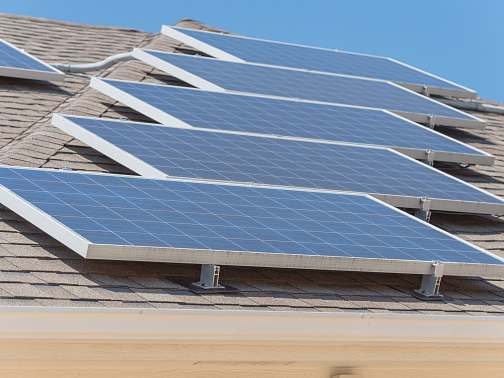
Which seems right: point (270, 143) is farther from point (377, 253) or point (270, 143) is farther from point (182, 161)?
point (377, 253)

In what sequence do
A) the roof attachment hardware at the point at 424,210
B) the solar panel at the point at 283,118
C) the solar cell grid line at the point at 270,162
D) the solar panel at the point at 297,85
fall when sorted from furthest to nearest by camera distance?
the solar panel at the point at 297,85 → the solar panel at the point at 283,118 → the roof attachment hardware at the point at 424,210 → the solar cell grid line at the point at 270,162

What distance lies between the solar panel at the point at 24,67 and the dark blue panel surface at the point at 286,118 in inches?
62.5

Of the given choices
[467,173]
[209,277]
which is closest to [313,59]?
[467,173]

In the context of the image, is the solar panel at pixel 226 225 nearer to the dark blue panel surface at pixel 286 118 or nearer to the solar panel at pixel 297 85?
the dark blue panel surface at pixel 286 118

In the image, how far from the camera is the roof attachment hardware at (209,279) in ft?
31.3

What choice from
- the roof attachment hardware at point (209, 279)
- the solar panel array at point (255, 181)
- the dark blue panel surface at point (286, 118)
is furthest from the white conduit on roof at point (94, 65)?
the roof attachment hardware at point (209, 279)

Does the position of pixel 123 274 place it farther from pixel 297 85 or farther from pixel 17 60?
pixel 297 85

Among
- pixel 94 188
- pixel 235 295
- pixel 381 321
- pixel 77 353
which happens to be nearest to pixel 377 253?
pixel 381 321

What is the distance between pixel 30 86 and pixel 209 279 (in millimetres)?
7253

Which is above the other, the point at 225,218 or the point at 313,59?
the point at 313,59

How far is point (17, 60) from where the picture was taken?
1611cm

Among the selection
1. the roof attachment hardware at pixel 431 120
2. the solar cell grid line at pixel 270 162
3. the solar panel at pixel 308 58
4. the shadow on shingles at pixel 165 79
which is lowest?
the solar cell grid line at pixel 270 162

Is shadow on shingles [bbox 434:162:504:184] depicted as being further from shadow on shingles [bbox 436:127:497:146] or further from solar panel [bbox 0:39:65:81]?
solar panel [bbox 0:39:65:81]

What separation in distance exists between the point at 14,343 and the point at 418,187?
238 inches
